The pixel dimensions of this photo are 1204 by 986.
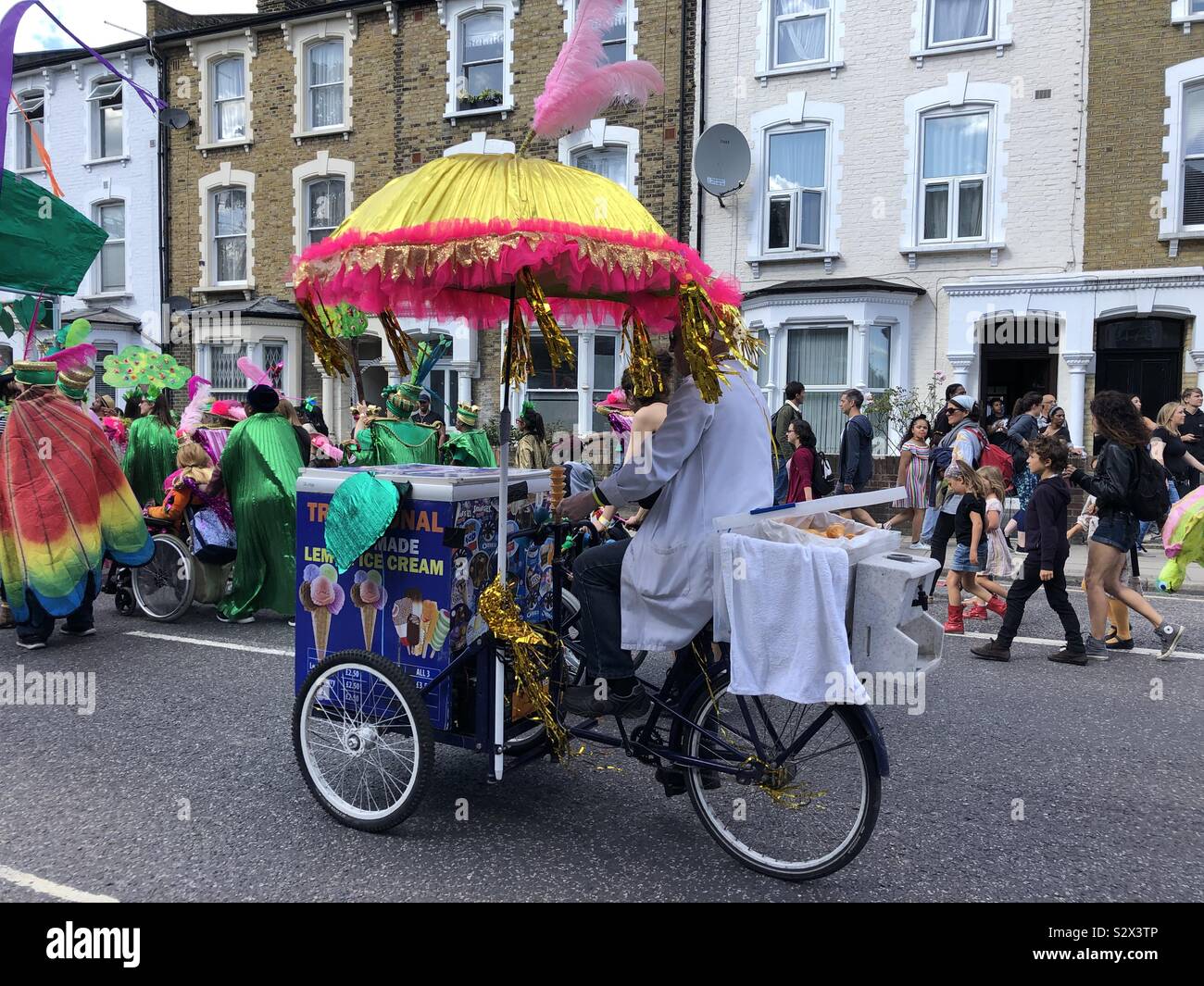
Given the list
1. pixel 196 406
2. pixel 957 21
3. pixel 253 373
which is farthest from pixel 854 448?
pixel 957 21

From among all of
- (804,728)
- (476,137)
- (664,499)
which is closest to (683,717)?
(804,728)

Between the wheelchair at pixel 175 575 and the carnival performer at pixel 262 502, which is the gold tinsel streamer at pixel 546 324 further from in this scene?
the wheelchair at pixel 175 575

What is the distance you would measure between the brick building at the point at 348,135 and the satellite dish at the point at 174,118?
0.42 m

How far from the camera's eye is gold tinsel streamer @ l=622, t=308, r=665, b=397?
3.70m

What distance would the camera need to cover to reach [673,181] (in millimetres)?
17516

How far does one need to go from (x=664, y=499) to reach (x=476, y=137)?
16555 millimetres

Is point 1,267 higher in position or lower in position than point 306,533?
higher

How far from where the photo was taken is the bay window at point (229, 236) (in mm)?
21719

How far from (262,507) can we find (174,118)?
15.7m

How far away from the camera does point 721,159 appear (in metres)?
16.6

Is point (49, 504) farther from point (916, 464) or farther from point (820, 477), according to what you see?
point (916, 464)

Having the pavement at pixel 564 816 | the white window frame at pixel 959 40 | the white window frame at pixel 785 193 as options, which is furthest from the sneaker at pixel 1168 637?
the white window frame at pixel 959 40
